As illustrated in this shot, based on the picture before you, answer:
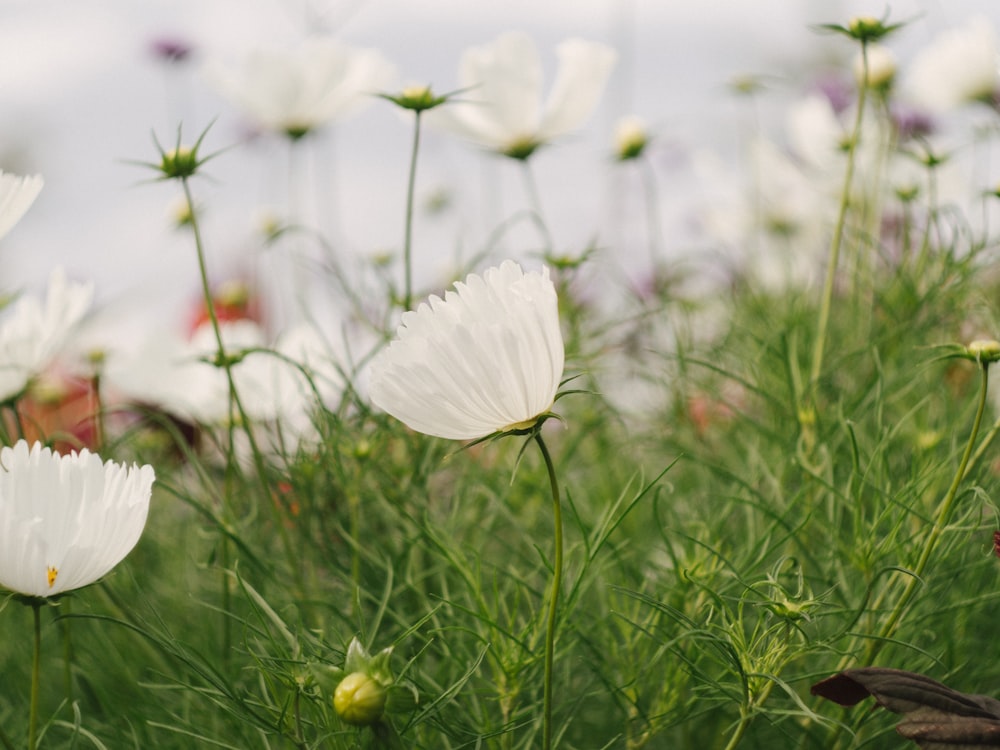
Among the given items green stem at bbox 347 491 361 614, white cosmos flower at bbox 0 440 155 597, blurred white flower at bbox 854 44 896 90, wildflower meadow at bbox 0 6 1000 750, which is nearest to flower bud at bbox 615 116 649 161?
wildflower meadow at bbox 0 6 1000 750

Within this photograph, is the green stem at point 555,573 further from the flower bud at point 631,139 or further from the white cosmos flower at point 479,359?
the flower bud at point 631,139

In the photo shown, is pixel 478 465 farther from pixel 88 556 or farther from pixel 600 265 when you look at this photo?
pixel 88 556

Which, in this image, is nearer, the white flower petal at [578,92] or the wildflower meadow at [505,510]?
the wildflower meadow at [505,510]

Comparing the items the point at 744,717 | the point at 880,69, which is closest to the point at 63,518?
the point at 744,717

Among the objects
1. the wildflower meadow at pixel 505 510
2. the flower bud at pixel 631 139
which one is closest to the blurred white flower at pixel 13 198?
the wildflower meadow at pixel 505 510

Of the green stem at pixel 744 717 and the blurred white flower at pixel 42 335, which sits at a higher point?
the blurred white flower at pixel 42 335

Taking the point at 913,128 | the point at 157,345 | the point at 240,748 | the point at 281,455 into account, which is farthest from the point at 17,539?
the point at 913,128
